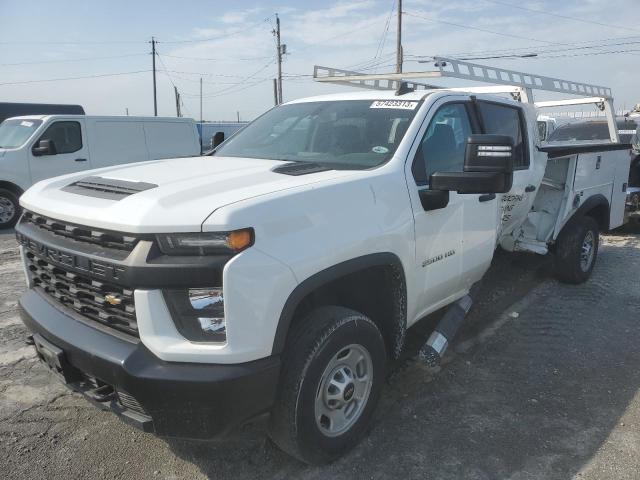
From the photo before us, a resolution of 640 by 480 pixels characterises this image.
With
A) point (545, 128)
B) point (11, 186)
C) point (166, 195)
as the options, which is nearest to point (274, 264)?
point (166, 195)

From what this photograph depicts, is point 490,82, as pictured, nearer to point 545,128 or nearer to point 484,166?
point 484,166

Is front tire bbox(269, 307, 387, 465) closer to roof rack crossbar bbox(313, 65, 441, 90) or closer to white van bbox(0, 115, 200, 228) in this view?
roof rack crossbar bbox(313, 65, 441, 90)

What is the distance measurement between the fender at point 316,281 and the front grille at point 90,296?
606 millimetres

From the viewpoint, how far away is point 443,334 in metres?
3.48

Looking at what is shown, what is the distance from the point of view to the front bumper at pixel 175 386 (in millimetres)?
2094

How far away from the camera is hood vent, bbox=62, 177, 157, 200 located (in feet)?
8.05

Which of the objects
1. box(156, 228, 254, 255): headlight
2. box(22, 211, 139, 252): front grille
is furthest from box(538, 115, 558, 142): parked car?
box(22, 211, 139, 252): front grille

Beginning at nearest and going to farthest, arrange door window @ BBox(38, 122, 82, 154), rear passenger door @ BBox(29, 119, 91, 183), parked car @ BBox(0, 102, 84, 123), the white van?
the white van < rear passenger door @ BBox(29, 119, 91, 183) < door window @ BBox(38, 122, 82, 154) < parked car @ BBox(0, 102, 84, 123)

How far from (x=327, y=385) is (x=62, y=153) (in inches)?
392

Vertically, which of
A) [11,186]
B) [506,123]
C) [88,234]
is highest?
[506,123]

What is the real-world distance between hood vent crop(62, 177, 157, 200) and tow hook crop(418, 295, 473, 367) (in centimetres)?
196

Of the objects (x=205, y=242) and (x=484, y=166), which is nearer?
(x=205, y=242)

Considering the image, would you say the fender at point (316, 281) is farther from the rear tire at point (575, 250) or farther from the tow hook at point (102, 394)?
the rear tire at point (575, 250)

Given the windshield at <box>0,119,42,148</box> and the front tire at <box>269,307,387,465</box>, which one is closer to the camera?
the front tire at <box>269,307,387,465</box>
